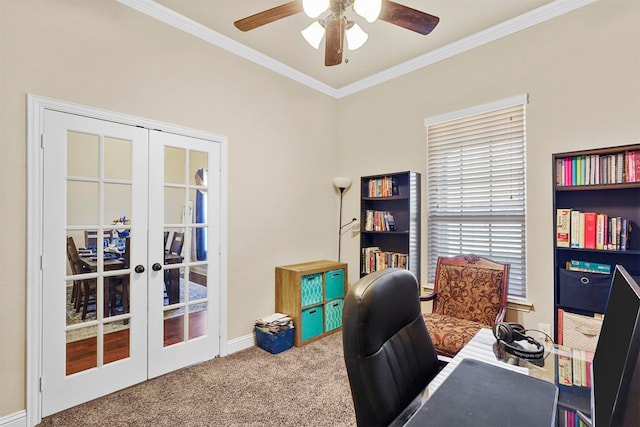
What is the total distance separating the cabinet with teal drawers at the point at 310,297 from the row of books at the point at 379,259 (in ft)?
1.14

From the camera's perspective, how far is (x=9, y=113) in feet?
6.45

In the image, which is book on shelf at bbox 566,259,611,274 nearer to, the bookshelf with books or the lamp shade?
the bookshelf with books

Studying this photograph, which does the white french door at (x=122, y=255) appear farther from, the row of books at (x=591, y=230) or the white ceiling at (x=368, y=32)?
the row of books at (x=591, y=230)

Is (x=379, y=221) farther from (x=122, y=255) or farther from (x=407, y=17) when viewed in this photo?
(x=122, y=255)

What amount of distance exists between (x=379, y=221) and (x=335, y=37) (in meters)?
2.07

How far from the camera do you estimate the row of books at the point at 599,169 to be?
83.1 inches

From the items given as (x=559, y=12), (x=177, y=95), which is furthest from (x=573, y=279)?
(x=177, y=95)

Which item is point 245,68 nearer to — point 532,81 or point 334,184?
point 334,184

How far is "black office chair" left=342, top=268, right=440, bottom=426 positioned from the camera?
0.98 meters

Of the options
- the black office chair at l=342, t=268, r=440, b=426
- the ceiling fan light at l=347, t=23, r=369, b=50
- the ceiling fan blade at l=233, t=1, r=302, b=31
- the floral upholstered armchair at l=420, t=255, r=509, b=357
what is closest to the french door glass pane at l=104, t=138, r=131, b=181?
the ceiling fan blade at l=233, t=1, r=302, b=31

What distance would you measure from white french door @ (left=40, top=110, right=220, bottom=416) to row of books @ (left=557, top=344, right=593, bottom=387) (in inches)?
104

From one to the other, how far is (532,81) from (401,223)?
70.4 inches

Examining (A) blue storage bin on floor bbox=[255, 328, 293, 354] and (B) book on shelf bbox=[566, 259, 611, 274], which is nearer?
(B) book on shelf bbox=[566, 259, 611, 274]

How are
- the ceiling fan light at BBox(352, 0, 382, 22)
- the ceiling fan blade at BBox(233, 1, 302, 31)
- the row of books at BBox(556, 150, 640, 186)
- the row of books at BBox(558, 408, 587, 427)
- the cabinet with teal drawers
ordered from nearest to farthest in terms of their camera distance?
the row of books at BBox(558, 408, 587, 427)
the ceiling fan light at BBox(352, 0, 382, 22)
the ceiling fan blade at BBox(233, 1, 302, 31)
the row of books at BBox(556, 150, 640, 186)
the cabinet with teal drawers
